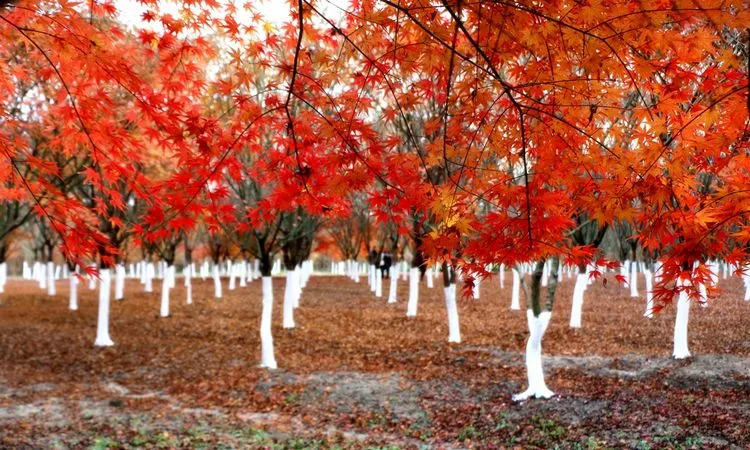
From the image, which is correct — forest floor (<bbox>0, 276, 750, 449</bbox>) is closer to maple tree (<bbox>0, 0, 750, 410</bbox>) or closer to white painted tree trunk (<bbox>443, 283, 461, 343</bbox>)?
white painted tree trunk (<bbox>443, 283, 461, 343</bbox>)

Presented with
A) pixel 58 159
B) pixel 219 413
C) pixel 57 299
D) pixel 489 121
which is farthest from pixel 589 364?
pixel 57 299

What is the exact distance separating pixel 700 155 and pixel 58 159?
1422cm

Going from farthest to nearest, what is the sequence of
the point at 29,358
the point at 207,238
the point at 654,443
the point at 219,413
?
1. the point at 207,238
2. the point at 29,358
3. the point at 219,413
4. the point at 654,443

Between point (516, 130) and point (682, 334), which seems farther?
point (682, 334)

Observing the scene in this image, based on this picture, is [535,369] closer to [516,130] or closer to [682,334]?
[682,334]

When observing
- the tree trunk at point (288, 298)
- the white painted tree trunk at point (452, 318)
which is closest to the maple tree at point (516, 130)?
the white painted tree trunk at point (452, 318)

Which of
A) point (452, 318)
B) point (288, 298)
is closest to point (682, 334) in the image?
point (452, 318)

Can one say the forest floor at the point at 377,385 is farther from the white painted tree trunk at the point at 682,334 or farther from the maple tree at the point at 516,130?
the maple tree at the point at 516,130

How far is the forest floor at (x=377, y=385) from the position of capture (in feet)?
24.5

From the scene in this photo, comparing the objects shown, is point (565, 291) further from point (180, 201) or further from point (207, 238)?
point (180, 201)

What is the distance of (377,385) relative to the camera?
10383 millimetres

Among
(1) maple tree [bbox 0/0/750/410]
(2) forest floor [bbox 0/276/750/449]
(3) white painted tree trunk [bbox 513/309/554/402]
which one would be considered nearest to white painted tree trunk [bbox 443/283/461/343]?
(2) forest floor [bbox 0/276/750/449]

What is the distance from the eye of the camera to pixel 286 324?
1770 centimetres

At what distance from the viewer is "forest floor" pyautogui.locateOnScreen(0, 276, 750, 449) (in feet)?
24.5
